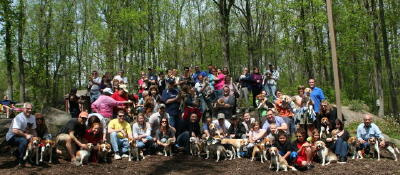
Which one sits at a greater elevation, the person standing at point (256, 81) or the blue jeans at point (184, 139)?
the person standing at point (256, 81)

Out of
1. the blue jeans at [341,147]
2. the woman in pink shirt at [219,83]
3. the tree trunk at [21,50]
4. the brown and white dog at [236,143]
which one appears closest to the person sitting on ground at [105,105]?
the brown and white dog at [236,143]

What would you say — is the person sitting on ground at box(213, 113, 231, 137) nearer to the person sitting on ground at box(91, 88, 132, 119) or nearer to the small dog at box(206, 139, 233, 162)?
the small dog at box(206, 139, 233, 162)

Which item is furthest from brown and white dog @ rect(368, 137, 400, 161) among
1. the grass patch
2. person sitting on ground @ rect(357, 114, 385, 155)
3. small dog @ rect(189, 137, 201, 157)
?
small dog @ rect(189, 137, 201, 157)

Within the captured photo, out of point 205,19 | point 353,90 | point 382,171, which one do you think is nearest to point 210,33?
point 205,19

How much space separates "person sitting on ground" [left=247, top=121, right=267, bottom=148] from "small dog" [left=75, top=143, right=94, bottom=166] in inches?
164

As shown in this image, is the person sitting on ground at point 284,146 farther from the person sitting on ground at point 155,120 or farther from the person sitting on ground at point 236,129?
the person sitting on ground at point 155,120

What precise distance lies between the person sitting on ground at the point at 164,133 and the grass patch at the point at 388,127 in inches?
312

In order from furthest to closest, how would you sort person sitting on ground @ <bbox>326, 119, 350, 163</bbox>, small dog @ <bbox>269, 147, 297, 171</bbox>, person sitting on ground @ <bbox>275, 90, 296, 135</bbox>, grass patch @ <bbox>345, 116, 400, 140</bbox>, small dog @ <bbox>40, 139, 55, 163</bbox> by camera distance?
grass patch @ <bbox>345, 116, 400, 140</bbox>, person sitting on ground @ <bbox>275, 90, 296, 135</bbox>, person sitting on ground @ <bbox>326, 119, 350, 163</bbox>, small dog @ <bbox>269, 147, 297, 171</bbox>, small dog @ <bbox>40, 139, 55, 163</bbox>

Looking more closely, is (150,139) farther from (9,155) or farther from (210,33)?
(210,33)

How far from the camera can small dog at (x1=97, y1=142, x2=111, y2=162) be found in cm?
818

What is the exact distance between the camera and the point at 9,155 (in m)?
8.70

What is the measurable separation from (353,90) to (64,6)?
90.5 ft

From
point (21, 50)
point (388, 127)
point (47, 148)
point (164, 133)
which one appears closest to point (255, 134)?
point (164, 133)

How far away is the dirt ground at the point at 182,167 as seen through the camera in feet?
24.4
